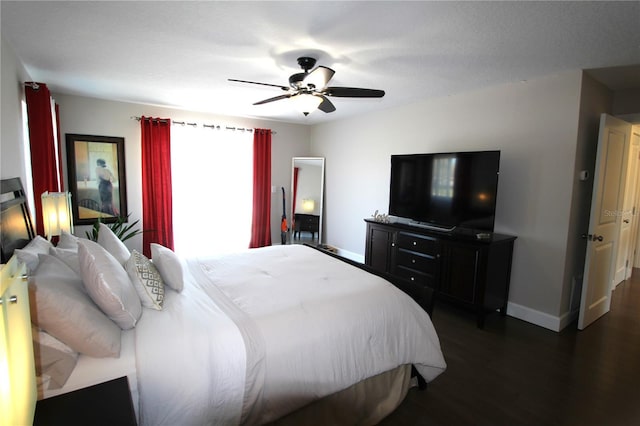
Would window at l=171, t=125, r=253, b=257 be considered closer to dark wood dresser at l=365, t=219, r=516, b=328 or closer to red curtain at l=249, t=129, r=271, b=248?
red curtain at l=249, t=129, r=271, b=248

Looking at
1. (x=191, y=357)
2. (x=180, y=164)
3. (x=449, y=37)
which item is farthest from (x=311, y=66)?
(x=180, y=164)

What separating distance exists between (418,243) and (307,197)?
269cm

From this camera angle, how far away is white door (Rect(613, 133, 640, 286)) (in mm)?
4016

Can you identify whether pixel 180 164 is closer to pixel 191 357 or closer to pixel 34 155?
pixel 34 155

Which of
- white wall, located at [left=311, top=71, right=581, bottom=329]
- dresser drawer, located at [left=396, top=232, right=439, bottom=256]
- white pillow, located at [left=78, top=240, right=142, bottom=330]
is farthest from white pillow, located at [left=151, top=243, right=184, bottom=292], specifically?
white wall, located at [left=311, top=71, right=581, bottom=329]

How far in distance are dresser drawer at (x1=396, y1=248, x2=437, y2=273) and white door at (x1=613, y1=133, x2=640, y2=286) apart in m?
2.60

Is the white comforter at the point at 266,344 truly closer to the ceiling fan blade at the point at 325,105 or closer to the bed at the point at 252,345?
the bed at the point at 252,345

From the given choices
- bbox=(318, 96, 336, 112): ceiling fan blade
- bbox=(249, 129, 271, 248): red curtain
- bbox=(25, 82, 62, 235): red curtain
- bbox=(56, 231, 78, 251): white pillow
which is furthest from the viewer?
bbox=(249, 129, 271, 248): red curtain

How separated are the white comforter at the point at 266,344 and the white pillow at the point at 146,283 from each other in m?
0.06

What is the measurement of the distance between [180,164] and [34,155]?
2.00 metres

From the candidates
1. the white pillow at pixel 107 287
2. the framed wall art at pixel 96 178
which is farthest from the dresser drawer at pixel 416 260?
the framed wall art at pixel 96 178

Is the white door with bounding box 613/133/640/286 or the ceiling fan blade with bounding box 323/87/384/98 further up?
the ceiling fan blade with bounding box 323/87/384/98

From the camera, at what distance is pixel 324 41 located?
224 centimetres

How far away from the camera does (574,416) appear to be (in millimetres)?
1956
